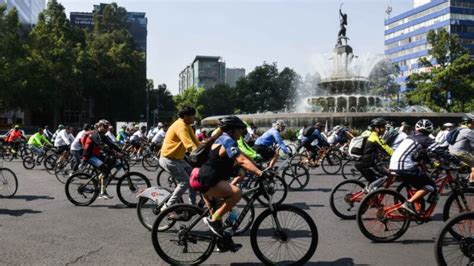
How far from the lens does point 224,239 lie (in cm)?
552

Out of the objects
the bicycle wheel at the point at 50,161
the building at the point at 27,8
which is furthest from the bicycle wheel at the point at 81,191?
the building at the point at 27,8

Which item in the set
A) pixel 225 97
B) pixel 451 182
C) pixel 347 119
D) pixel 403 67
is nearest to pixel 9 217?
pixel 451 182

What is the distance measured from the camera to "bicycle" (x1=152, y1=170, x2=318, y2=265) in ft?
17.9

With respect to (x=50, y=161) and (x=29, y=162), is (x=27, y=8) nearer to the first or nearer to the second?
(x=29, y=162)

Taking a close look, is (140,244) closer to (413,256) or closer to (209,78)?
(413,256)

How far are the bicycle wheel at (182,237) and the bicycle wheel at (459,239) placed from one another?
2.35 metres

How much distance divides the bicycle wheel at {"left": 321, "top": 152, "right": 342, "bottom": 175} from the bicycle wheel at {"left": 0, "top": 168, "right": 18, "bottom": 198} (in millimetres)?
9119

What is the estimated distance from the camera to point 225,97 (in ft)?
311

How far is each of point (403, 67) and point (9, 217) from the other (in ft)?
319

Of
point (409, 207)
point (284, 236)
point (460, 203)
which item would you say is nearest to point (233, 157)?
point (284, 236)

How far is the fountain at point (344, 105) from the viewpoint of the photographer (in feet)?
90.2

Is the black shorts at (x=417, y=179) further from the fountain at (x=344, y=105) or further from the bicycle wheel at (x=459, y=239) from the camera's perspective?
the fountain at (x=344, y=105)

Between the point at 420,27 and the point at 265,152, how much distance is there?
91394 mm

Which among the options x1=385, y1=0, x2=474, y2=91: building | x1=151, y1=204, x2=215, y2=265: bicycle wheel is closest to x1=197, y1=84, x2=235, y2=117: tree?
x1=385, y1=0, x2=474, y2=91: building
